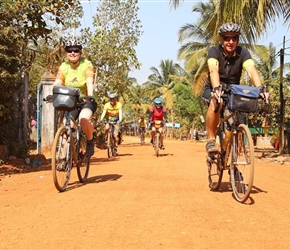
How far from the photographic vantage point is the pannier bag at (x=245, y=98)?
4867 millimetres

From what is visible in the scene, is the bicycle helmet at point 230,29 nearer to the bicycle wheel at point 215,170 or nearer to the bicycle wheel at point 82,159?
the bicycle wheel at point 215,170

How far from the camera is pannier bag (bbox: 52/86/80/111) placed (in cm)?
577

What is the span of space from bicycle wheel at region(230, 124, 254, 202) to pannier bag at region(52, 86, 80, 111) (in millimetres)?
2059

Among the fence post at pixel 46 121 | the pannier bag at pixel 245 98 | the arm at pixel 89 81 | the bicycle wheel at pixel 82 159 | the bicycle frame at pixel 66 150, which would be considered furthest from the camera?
the fence post at pixel 46 121

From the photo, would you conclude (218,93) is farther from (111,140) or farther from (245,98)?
(111,140)

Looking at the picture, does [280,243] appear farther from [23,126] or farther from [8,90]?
[23,126]

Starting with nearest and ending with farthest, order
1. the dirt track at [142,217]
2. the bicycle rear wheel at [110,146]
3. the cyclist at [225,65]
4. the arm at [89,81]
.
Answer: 1. the dirt track at [142,217]
2. the cyclist at [225,65]
3. the arm at [89,81]
4. the bicycle rear wheel at [110,146]

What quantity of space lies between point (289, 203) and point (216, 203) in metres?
0.86

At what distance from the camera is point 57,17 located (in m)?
8.80

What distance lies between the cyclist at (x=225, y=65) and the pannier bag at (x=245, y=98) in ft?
1.32

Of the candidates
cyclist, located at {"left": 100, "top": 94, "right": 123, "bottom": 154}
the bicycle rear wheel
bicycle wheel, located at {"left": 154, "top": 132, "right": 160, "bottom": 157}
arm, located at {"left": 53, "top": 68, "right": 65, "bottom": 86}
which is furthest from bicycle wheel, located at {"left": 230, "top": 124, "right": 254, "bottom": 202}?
the bicycle rear wheel

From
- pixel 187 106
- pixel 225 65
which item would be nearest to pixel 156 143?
pixel 225 65

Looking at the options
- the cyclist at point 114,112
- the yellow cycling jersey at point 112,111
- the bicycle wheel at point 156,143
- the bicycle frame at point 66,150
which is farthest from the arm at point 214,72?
the yellow cycling jersey at point 112,111

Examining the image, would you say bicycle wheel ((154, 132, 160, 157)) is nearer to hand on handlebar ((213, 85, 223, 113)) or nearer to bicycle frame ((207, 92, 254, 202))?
bicycle frame ((207, 92, 254, 202))
